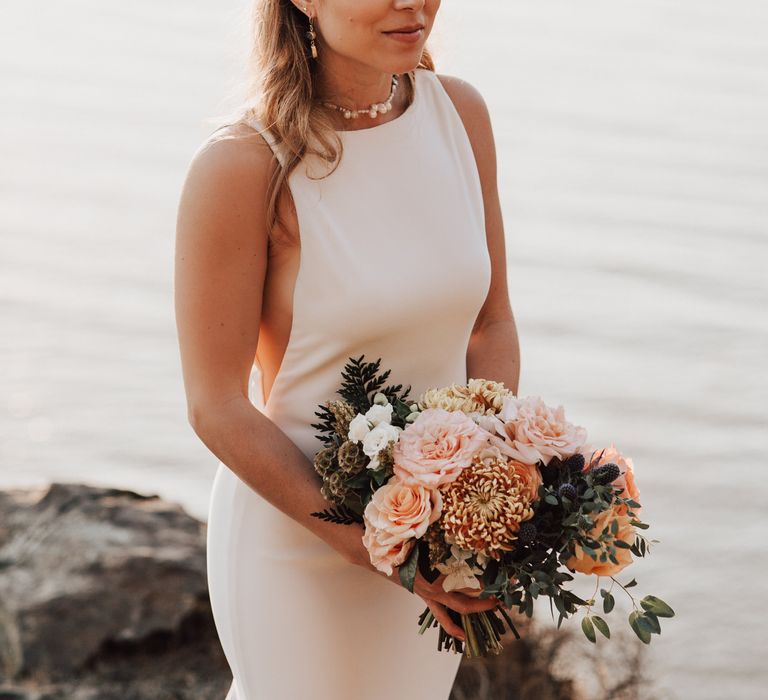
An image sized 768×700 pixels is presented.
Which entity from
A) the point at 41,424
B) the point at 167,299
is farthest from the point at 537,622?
the point at 167,299

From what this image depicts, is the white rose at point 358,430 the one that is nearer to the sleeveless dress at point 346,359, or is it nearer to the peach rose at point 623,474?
the sleeveless dress at point 346,359

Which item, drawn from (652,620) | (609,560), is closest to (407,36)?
(609,560)

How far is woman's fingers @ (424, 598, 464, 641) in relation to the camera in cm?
223

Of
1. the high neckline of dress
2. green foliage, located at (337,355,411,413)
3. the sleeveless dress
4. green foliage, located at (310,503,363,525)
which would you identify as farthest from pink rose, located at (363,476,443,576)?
the high neckline of dress

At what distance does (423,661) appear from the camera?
2.56 meters

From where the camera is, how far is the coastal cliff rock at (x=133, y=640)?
12.6 feet

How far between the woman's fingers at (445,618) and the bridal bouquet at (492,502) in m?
0.02

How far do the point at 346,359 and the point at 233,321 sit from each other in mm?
245

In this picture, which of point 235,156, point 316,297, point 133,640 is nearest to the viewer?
point 235,156

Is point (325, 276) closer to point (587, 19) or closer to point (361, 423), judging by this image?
point (361, 423)

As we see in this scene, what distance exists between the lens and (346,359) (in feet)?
7.93

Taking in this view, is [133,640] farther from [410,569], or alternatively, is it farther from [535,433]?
[535,433]

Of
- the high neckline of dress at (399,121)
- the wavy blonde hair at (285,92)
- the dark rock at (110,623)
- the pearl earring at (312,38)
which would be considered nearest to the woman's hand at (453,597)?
the wavy blonde hair at (285,92)

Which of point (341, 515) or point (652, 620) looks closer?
point (652, 620)
